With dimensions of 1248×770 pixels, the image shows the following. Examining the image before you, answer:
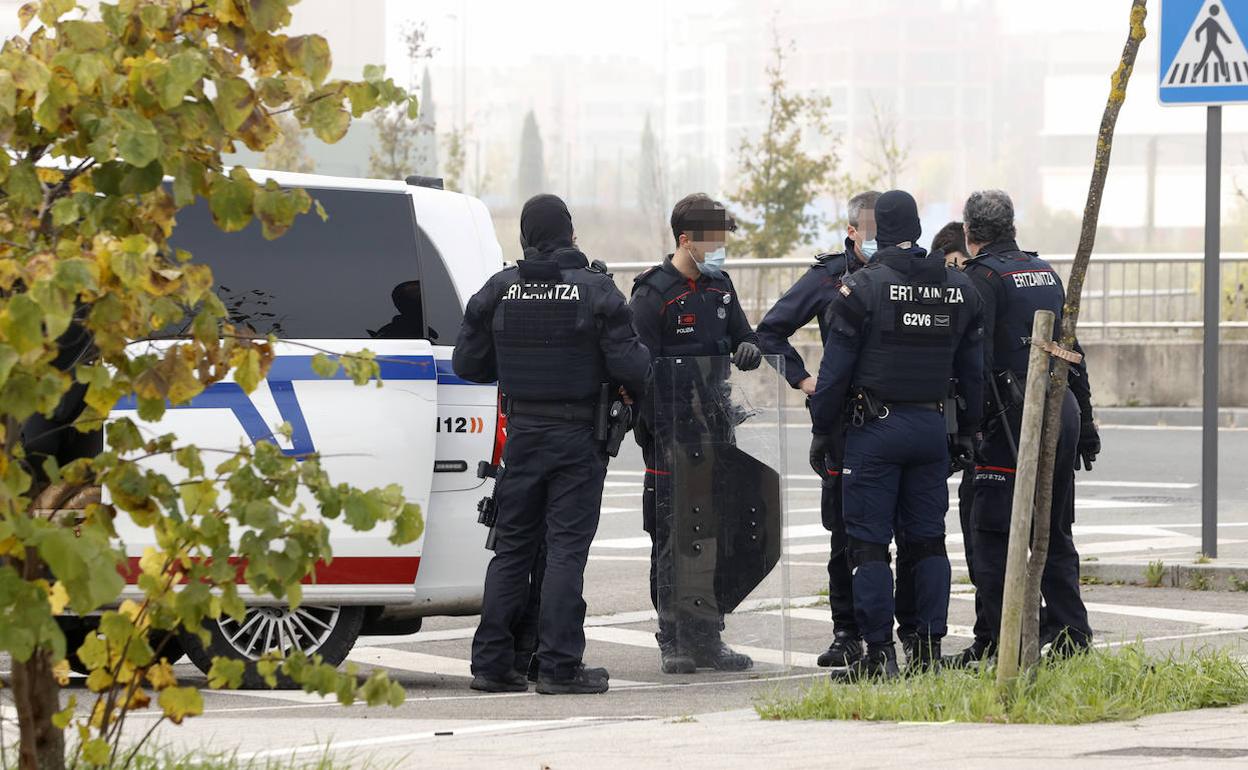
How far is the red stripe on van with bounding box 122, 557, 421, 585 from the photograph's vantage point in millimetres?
7543

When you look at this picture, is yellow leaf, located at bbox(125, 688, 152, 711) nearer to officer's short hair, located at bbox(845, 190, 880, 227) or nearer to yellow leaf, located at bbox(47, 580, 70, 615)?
yellow leaf, located at bbox(47, 580, 70, 615)

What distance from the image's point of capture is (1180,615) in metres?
9.46

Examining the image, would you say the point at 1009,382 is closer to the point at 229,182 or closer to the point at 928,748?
the point at 928,748

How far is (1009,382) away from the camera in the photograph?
312 inches

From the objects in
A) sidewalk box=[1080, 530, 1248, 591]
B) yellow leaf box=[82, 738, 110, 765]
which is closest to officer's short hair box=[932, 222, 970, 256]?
sidewalk box=[1080, 530, 1248, 591]

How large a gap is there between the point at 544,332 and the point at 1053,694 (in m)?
2.36

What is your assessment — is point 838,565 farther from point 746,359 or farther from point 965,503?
point 746,359

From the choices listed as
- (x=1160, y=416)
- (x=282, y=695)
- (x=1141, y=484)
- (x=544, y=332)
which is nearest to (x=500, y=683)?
(x=282, y=695)

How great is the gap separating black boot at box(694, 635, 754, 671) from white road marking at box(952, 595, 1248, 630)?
2.29 meters

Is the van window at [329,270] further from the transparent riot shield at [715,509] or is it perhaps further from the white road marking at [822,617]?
the white road marking at [822,617]

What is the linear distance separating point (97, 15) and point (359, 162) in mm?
41141

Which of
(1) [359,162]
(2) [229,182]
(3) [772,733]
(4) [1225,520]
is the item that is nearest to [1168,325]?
(4) [1225,520]

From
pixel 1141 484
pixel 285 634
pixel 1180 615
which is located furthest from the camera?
pixel 1141 484

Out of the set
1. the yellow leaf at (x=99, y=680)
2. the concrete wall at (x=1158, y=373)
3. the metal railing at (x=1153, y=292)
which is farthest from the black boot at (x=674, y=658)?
the metal railing at (x=1153, y=292)
